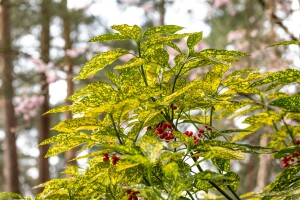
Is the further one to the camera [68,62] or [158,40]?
[68,62]

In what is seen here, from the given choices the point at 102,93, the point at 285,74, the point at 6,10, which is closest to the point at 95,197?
the point at 102,93

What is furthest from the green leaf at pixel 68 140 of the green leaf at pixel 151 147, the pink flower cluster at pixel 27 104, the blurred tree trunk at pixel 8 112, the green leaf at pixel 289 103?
the pink flower cluster at pixel 27 104

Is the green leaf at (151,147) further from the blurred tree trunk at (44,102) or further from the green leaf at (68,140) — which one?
the blurred tree trunk at (44,102)

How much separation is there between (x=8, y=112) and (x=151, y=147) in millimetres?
6464

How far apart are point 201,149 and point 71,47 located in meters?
6.09

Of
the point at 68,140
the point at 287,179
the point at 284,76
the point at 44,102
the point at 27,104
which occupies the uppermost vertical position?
the point at 27,104

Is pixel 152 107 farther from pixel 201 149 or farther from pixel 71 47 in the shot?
pixel 71 47

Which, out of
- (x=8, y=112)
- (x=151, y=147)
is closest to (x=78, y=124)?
(x=151, y=147)

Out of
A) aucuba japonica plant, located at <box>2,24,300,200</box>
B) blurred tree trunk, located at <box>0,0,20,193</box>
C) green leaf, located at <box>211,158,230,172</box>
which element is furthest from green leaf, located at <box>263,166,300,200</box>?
blurred tree trunk, located at <box>0,0,20,193</box>

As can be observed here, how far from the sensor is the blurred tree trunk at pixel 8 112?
591cm

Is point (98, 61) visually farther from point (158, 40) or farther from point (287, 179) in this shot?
point (287, 179)

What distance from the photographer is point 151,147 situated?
0.64 m

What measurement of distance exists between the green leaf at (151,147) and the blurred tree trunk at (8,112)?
497 cm

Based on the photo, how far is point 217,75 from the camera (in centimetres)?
84
